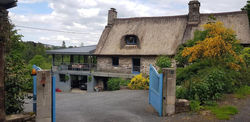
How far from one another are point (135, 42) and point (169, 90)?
48.4 ft

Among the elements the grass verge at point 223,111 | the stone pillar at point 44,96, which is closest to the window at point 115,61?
the grass verge at point 223,111

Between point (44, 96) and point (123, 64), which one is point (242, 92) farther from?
point (123, 64)

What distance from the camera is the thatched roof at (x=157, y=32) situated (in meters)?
18.4

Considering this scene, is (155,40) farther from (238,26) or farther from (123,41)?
(238,26)

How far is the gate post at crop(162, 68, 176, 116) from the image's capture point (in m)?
6.84

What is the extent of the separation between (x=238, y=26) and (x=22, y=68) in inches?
708

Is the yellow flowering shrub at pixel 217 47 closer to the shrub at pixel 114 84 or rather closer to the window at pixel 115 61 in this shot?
the shrub at pixel 114 84

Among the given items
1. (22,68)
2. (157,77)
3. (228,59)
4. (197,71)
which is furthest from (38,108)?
(228,59)

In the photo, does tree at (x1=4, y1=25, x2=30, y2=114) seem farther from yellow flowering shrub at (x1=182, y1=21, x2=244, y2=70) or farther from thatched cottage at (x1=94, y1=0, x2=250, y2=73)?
thatched cottage at (x1=94, y1=0, x2=250, y2=73)

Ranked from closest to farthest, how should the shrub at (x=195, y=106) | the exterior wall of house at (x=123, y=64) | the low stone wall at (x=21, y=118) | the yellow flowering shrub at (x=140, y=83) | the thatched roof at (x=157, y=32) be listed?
the low stone wall at (x=21, y=118), the shrub at (x=195, y=106), the yellow flowering shrub at (x=140, y=83), the thatched roof at (x=157, y=32), the exterior wall of house at (x=123, y=64)

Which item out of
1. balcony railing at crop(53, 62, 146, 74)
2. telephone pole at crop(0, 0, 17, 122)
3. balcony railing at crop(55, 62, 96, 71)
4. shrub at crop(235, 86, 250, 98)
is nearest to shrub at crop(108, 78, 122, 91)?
balcony railing at crop(53, 62, 146, 74)

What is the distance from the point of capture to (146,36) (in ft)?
68.5

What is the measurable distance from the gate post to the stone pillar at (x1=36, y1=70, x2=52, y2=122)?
3.71 meters

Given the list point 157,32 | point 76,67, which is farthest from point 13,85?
point 76,67
